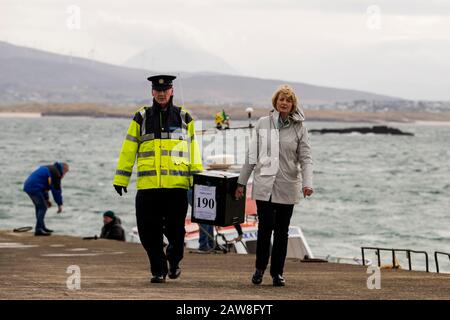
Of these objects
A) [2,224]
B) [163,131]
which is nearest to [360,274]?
[163,131]

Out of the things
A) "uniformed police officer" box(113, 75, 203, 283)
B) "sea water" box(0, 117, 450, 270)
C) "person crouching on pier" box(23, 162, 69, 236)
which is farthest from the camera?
"sea water" box(0, 117, 450, 270)

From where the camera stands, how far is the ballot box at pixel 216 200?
11.6 meters

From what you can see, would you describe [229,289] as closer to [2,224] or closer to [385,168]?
[2,224]

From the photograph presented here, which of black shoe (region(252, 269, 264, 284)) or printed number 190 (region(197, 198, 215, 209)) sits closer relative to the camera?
black shoe (region(252, 269, 264, 284))

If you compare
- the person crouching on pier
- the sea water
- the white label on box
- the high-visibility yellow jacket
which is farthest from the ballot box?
the sea water

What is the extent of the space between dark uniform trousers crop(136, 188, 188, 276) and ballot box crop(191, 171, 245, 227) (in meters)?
0.53

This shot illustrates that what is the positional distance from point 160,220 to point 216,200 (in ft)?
3.04

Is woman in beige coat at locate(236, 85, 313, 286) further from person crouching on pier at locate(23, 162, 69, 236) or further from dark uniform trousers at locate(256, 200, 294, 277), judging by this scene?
person crouching on pier at locate(23, 162, 69, 236)

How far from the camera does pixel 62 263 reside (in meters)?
16.0

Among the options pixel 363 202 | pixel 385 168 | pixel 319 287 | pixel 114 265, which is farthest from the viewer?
pixel 385 168

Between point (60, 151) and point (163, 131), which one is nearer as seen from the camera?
point (163, 131)

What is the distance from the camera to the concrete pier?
10.5 meters
